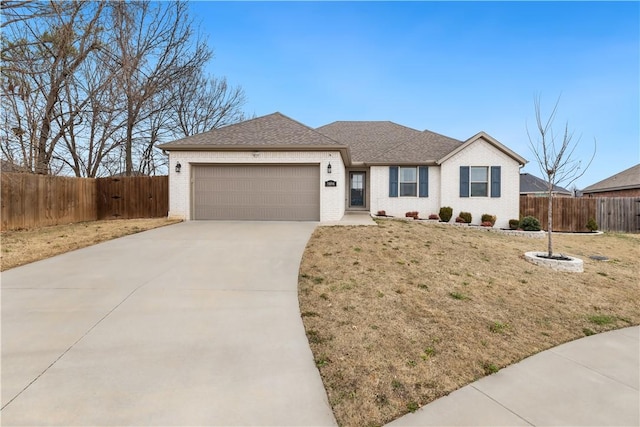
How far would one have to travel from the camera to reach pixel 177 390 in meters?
2.57

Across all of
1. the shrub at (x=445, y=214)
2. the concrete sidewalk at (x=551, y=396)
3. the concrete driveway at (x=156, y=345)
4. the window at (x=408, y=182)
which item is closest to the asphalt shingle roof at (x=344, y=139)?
the window at (x=408, y=182)

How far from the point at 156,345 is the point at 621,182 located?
1216 inches

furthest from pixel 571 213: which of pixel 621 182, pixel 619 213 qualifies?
pixel 621 182

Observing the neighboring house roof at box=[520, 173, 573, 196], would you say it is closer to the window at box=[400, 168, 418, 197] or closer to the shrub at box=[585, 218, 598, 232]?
the shrub at box=[585, 218, 598, 232]

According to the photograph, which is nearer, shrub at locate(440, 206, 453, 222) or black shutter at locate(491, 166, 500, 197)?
shrub at locate(440, 206, 453, 222)

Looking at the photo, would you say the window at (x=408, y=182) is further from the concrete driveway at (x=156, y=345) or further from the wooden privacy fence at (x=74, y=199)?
the wooden privacy fence at (x=74, y=199)

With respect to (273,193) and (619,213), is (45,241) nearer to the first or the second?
(273,193)

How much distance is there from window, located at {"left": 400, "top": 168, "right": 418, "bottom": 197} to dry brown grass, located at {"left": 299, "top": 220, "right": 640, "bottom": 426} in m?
7.52

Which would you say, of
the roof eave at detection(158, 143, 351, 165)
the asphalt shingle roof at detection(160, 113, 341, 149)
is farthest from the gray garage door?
the asphalt shingle roof at detection(160, 113, 341, 149)

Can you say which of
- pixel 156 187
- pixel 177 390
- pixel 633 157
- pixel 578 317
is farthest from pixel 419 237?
pixel 633 157

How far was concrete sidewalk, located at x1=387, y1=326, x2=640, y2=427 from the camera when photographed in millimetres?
2342

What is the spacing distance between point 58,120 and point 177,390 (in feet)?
57.8

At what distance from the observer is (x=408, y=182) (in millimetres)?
15477

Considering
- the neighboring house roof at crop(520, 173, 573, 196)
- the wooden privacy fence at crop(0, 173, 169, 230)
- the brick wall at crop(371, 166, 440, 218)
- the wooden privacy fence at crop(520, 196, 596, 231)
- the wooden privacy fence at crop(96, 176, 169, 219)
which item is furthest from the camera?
the neighboring house roof at crop(520, 173, 573, 196)
